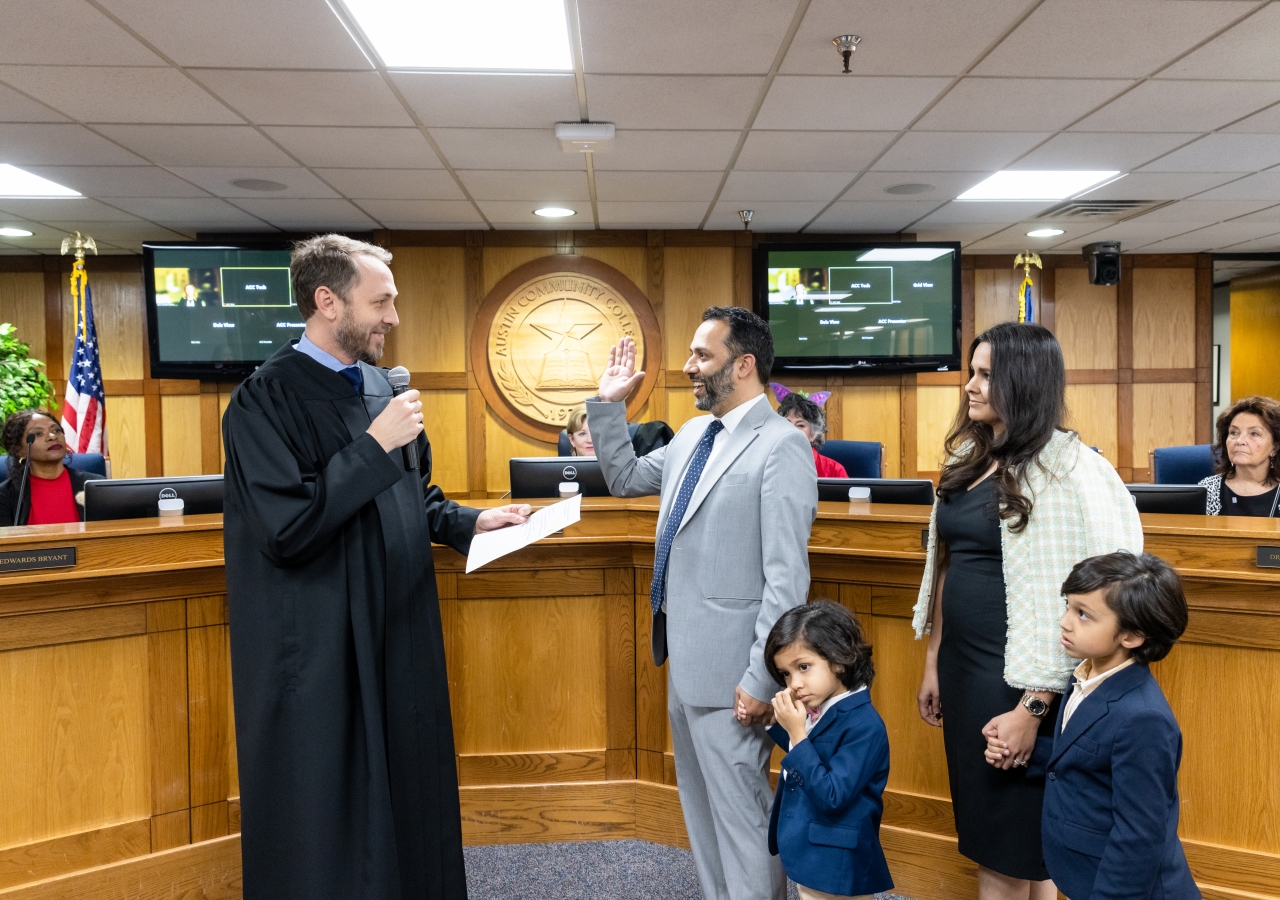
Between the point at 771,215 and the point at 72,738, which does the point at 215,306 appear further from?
the point at 72,738

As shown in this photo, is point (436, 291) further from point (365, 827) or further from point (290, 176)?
point (365, 827)

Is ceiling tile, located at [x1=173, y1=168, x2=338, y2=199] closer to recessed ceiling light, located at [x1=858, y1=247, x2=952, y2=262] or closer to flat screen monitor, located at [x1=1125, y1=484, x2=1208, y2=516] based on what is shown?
recessed ceiling light, located at [x1=858, y1=247, x2=952, y2=262]

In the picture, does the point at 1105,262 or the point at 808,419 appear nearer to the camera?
the point at 808,419

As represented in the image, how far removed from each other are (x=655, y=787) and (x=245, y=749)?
1.44 metres

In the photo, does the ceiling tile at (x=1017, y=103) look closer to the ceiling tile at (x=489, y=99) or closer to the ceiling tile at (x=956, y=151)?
the ceiling tile at (x=956, y=151)

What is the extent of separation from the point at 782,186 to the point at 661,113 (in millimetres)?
1579

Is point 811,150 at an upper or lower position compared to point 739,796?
upper

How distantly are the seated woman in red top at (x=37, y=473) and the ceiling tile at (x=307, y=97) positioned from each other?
69.1 inches

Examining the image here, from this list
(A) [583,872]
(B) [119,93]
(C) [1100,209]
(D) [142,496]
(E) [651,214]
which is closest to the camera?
(A) [583,872]

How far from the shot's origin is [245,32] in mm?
3199

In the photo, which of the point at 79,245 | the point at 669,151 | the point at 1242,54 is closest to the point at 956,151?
the point at 1242,54

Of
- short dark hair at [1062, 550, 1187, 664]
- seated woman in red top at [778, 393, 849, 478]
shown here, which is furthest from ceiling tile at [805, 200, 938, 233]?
short dark hair at [1062, 550, 1187, 664]

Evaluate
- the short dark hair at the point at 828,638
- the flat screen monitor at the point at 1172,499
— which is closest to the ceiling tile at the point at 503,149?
the flat screen monitor at the point at 1172,499

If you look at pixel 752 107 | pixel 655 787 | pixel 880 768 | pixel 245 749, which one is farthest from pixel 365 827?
pixel 752 107
